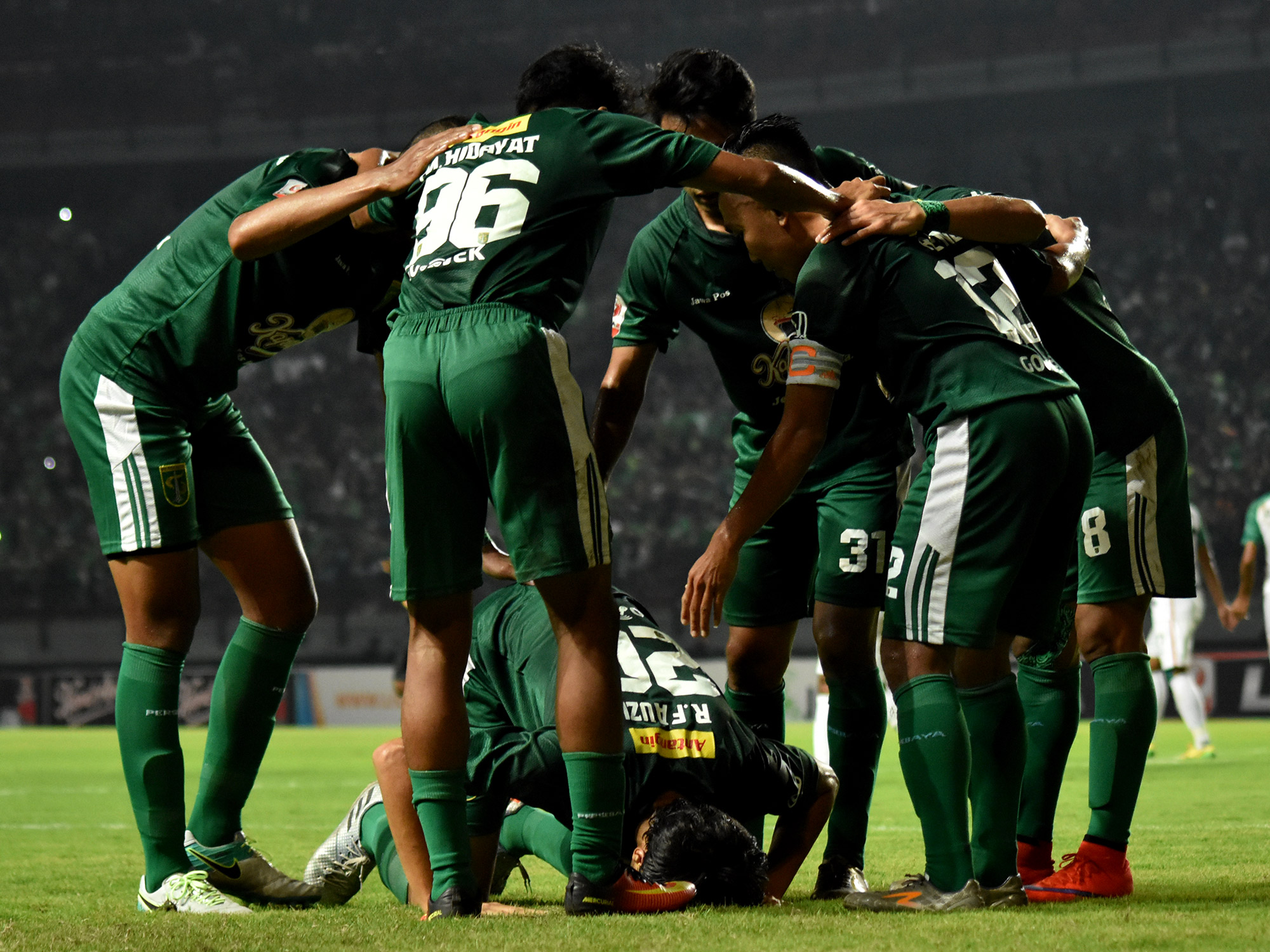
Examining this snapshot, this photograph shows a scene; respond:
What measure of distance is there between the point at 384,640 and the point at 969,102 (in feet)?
45.3

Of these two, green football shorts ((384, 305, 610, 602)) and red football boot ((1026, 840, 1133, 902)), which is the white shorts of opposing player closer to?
red football boot ((1026, 840, 1133, 902))

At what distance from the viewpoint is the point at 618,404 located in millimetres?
3859

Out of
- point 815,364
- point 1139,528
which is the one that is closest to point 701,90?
point 815,364

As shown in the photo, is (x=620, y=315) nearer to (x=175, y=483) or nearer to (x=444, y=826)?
(x=175, y=483)

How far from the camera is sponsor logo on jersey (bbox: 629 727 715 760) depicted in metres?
3.10

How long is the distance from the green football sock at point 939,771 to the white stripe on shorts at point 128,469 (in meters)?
1.94

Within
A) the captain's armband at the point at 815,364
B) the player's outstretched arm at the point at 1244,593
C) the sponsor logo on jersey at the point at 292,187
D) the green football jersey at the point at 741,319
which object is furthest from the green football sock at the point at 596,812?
the player's outstretched arm at the point at 1244,593

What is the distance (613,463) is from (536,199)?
1.17m

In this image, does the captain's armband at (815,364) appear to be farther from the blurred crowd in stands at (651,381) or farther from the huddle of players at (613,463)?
the blurred crowd in stands at (651,381)

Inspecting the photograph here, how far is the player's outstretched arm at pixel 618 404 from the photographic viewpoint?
3830 mm

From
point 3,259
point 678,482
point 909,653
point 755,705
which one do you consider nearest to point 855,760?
point 755,705

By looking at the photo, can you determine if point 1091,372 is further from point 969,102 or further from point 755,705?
point 969,102

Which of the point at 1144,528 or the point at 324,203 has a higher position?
the point at 324,203

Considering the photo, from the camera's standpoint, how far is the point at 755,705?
378 centimetres
